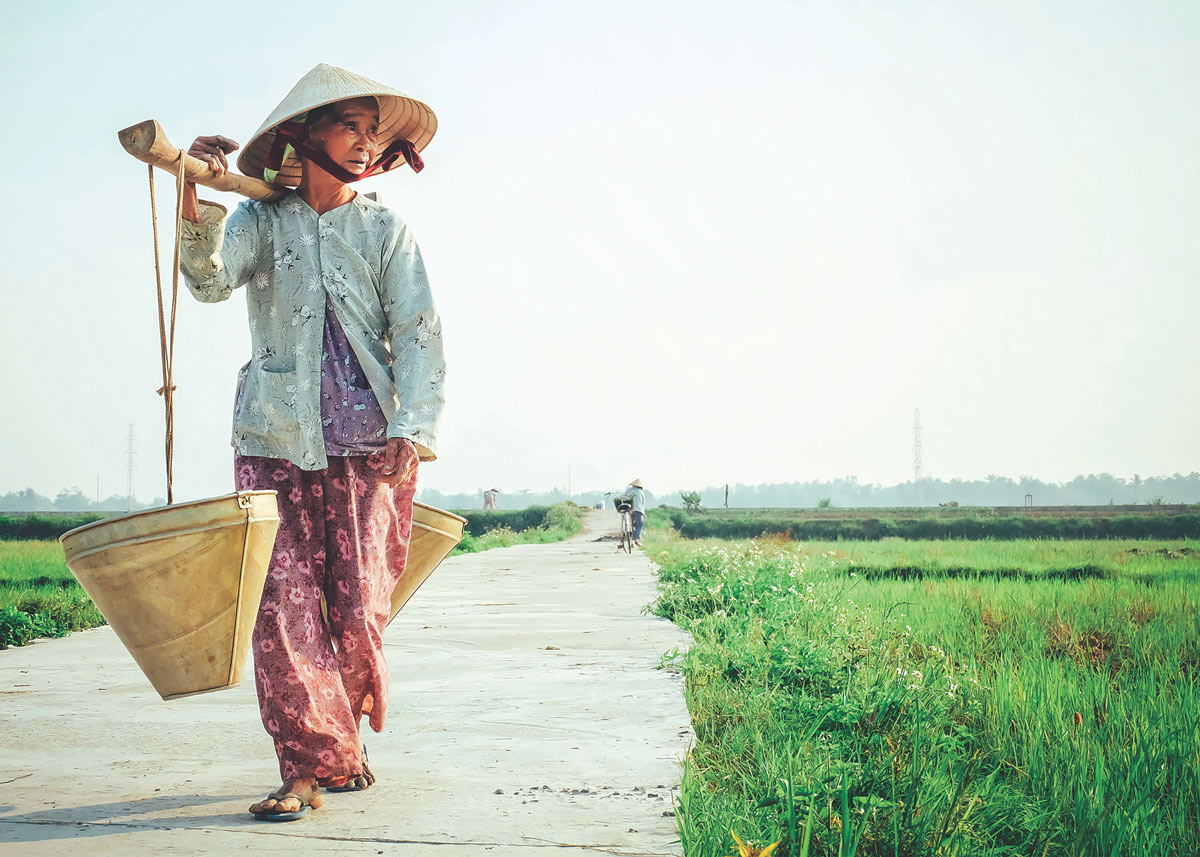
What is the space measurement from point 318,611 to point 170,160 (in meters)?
1.18

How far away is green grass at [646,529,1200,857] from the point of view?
188 centimetres

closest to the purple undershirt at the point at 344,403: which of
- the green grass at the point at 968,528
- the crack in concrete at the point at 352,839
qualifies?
the crack in concrete at the point at 352,839

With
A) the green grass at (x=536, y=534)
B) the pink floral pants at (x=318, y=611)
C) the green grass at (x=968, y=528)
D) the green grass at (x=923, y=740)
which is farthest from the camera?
the green grass at (x=968, y=528)

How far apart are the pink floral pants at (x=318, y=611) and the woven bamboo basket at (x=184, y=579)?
0.72 ft

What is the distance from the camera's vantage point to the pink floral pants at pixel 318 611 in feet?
7.97

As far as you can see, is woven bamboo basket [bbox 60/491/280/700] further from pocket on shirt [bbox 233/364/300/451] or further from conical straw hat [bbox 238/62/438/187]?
conical straw hat [bbox 238/62/438/187]

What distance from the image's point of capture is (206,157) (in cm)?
250

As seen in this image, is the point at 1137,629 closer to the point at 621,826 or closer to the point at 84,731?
the point at 621,826

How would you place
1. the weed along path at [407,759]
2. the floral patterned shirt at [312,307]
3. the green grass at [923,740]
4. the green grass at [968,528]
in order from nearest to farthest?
the green grass at [923,740] < the weed along path at [407,759] < the floral patterned shirt at [312,307] < the green grass at [968,528]

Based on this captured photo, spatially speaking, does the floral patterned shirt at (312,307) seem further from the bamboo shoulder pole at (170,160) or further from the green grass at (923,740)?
the green grass at (923,740)

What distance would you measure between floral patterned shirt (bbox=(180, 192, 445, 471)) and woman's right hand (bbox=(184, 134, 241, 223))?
0.04 m

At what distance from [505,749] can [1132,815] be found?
64.1 inches

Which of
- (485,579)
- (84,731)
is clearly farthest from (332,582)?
(485,579)

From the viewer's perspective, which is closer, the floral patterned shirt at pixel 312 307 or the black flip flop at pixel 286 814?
the black flip flop at pixel 286 814
